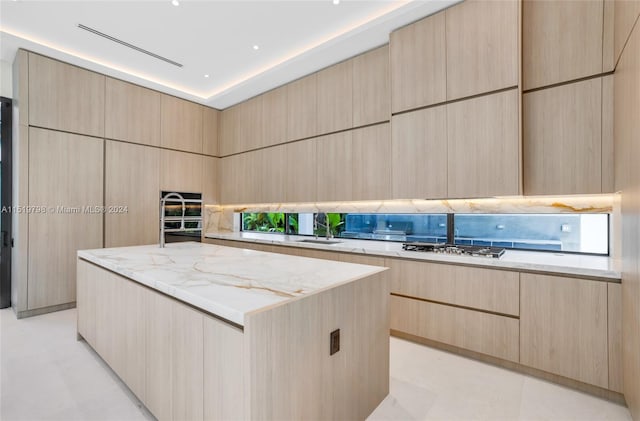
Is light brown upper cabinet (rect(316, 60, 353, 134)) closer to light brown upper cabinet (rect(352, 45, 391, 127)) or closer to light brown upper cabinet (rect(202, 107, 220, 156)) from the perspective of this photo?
light brown upper cabinet (rect(352, 45, 391, 127))

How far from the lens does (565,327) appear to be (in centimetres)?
203

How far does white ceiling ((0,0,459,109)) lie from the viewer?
9.19 feet

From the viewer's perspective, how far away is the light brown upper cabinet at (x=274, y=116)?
4.25 metres

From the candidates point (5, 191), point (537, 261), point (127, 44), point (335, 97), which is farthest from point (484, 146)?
point (5, 191)

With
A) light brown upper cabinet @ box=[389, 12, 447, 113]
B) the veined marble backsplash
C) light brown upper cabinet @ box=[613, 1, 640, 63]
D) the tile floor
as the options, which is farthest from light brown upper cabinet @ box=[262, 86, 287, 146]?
light brown upper cabinet @ box=[613, 1, 640, 63]

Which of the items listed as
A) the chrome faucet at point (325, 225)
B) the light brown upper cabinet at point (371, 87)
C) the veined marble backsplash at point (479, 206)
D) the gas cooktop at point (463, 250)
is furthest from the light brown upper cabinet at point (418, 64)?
the chrome faucet at point (325, 225)

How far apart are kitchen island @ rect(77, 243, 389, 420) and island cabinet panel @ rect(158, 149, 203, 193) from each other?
2700mm

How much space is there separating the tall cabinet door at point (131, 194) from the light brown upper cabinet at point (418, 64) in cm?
351

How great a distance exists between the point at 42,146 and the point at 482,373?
194 inches

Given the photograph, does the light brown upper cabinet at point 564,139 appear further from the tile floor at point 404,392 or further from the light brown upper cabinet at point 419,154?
the tile floor at point 404,392

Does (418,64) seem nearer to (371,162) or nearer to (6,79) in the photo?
(371,162)

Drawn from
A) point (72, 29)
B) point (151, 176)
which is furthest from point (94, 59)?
point (151, 176)

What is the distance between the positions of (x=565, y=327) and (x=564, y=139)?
1349 mm

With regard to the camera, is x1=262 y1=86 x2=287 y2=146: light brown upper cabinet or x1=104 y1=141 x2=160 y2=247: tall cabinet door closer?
x1=104 y1=141 x2=160 y2=247: tall cabinet door
